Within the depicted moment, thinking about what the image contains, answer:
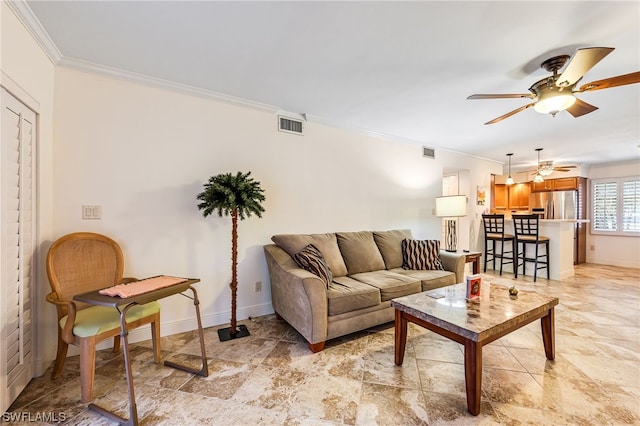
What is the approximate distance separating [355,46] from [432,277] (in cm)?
242

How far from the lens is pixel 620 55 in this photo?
6.75 feet

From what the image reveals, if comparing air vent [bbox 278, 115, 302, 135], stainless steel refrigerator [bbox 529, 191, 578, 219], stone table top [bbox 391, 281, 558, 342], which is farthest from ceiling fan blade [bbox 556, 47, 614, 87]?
stainless steel refrigerator [bbox 529, 191, 578, 219]

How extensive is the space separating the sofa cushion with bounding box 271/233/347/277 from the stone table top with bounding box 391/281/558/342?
3.28 feet

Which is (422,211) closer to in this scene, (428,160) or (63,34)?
(428,160)

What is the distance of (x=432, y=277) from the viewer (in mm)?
3018

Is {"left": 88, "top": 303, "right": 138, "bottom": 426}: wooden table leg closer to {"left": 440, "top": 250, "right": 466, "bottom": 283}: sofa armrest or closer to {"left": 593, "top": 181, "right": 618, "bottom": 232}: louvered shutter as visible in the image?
{"left": 440, "top": 250, "right": 466, "bottom": 283}: sofa armrest

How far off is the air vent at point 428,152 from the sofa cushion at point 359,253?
7.08 ft

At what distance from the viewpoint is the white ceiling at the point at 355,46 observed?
1646 millimetres

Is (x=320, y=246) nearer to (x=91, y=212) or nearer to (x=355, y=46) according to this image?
(x=355, y=46)

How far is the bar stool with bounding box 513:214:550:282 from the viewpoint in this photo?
470cm

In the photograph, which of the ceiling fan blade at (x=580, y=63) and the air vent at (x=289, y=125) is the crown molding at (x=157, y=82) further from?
the ceiling fan blade at (x=580, y=63)

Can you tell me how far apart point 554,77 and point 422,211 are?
2785 millimetres

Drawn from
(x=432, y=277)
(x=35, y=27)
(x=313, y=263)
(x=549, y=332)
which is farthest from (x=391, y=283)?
(x=35, y=27)

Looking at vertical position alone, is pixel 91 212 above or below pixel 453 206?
below
